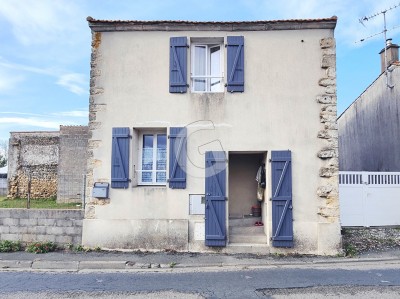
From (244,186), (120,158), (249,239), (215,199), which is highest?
(120,158)

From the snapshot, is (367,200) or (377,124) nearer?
(367,200)

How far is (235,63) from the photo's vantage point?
798 centimetres

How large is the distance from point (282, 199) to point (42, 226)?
5.89 m

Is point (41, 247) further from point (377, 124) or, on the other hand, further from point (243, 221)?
point (377, 124)

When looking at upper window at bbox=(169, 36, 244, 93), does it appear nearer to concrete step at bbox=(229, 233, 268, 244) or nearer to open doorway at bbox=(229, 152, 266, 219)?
open doorway at bbox=(229, 152, 266, 219)

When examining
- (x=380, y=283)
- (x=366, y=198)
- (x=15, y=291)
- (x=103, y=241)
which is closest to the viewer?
(x=15, y=291)

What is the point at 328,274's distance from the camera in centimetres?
622

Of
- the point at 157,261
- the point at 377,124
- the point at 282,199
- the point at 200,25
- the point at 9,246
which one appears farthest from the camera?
the point at 377,124

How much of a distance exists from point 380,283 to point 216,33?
6442mm

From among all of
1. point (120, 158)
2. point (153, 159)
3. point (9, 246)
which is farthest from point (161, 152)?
point (9, 246)

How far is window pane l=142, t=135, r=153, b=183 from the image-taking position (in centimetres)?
830

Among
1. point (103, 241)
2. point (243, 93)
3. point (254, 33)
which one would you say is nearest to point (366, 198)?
point (243, 93)

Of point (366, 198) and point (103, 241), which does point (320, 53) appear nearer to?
point (366, 198)

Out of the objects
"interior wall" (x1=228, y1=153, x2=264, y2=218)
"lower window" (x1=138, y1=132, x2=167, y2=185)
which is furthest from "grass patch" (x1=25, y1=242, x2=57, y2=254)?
"interior wall" (x1=228, y1=153, x2=264, y2=218)
